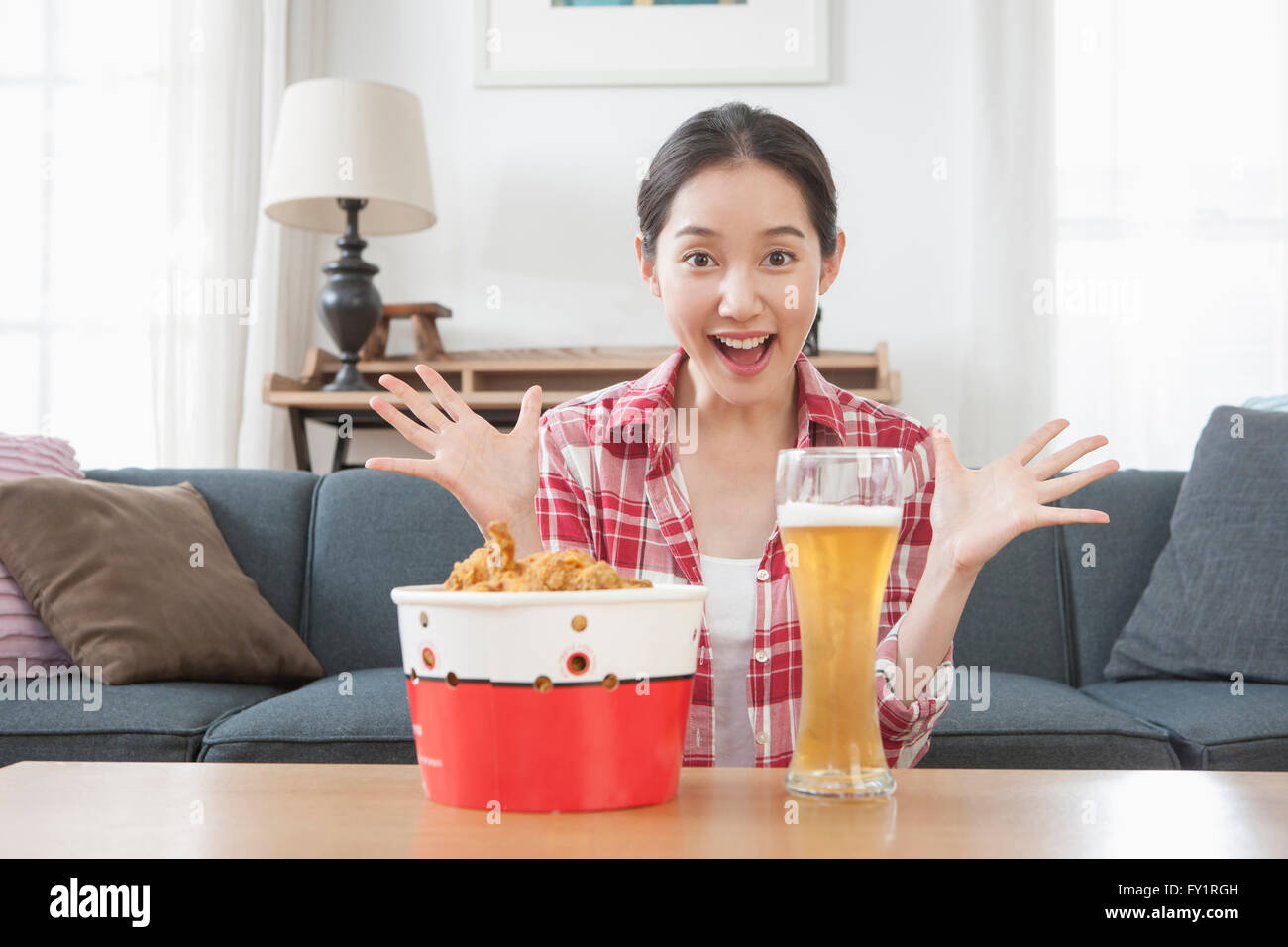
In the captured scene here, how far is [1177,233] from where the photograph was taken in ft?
10.4

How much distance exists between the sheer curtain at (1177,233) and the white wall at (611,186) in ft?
1.19

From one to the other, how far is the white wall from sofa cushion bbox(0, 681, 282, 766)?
1.68 meters

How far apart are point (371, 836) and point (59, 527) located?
1.57 meters

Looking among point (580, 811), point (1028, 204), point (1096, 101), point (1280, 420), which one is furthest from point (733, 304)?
point (1096, 101)

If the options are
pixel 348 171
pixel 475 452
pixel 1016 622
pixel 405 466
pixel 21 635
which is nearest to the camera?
pixel 405 466

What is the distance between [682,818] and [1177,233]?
120 inches

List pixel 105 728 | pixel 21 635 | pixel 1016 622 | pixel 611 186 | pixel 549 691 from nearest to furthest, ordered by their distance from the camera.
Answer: pixel 549 691 → pixel 105 728 → pixel 21 635 → pixel 1016 622 → pixel 611 186

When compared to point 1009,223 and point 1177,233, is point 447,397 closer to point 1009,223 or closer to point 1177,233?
point 1009,223

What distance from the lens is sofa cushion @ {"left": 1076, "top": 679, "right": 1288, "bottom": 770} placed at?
1.64 meters

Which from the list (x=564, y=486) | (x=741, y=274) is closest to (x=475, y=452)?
(x=564, y=486)

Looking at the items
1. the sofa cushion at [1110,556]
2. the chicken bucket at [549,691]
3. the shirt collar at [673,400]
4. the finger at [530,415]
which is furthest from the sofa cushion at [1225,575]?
the chicken bucket at [549,691]

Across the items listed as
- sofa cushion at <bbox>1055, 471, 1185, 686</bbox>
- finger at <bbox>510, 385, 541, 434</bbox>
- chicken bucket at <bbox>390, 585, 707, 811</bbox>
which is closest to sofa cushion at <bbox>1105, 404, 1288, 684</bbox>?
sofa cushion at <bbox>1055, 471, 1185, 686</bbox>

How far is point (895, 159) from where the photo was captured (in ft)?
10.8

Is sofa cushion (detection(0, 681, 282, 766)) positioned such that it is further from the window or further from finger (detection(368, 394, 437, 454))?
the window
